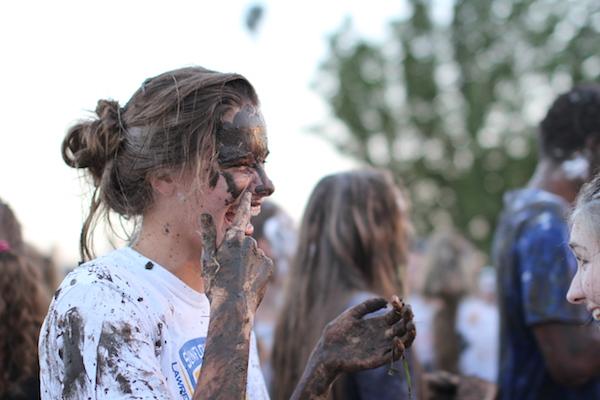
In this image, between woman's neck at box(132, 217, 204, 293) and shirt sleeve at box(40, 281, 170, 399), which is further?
woman's neck at box(132, 217, 204, 293)

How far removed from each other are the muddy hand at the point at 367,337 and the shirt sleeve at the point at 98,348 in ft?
1.72

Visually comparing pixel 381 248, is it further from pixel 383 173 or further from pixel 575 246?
pixel 575 246

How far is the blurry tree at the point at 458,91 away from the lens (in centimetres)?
2025

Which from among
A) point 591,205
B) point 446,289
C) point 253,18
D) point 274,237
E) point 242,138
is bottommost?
point 446,289

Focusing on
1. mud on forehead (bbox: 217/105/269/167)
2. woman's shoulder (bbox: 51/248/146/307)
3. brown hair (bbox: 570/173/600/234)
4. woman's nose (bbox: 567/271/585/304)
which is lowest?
woman's nose (bbox: 567/271/585/304)

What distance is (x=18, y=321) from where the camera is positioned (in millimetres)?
3088

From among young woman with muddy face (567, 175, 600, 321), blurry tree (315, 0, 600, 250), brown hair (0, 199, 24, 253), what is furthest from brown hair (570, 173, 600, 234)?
blurry tree (315, 0, 600, 250)

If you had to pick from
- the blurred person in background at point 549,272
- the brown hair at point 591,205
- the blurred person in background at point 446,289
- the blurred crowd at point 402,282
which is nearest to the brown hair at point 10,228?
the blurred crowd at point 402,282

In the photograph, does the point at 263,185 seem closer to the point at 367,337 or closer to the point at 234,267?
the point at 234,267

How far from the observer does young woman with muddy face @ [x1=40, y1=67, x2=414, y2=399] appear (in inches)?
73.1

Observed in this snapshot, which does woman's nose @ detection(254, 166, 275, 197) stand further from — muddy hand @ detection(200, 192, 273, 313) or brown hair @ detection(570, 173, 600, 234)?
brown hair @ detection(570, 173, 600, 234)

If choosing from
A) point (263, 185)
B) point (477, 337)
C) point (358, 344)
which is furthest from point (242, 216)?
point (477, 337)

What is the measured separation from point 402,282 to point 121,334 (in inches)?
67.8

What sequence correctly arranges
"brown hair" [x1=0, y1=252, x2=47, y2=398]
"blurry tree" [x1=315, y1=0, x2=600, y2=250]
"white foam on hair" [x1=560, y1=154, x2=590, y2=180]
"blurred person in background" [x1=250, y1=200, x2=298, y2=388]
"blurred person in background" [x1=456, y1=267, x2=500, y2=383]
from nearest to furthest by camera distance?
"brown hair" [x1=0, y1=252, x2=47, y2=398], "white foam on hair" [x1=560, y1=154, x2=590, y2=180], "blurred person in background" [x1=250, y1=200, x2=298, y2=388], "blurred person in background" [x1=456, y1=267, x2=500, y2=383], "blurry tree" [x1=315, y1=0, x2=600, y2=250]
